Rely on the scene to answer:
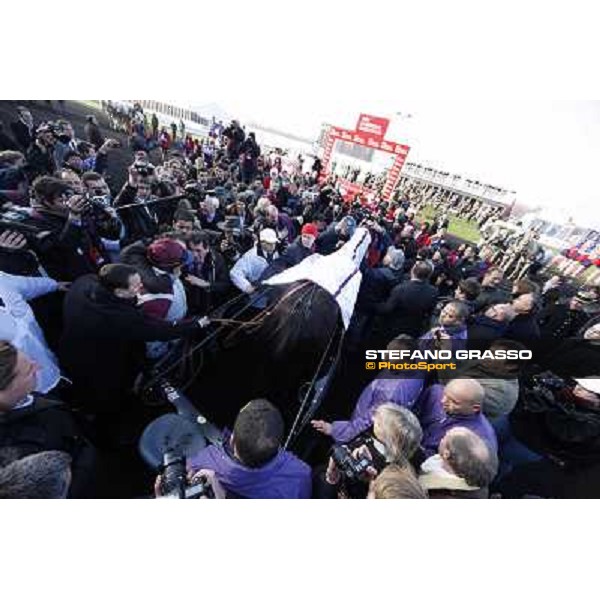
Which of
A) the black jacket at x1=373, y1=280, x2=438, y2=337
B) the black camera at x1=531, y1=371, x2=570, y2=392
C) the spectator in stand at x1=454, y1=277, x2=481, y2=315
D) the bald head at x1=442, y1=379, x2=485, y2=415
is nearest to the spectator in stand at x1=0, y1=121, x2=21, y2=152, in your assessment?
the black jacket at x1=373, y1=280, x2=438, y2=337

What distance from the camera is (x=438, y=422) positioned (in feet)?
7.26

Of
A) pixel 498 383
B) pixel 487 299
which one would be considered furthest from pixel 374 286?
pixel 498 383

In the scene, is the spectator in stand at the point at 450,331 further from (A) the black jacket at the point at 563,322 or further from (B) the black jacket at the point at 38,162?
(B) the black jacket at the point at 38,162

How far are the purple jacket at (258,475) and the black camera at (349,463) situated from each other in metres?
0.24

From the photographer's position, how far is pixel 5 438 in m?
1.41

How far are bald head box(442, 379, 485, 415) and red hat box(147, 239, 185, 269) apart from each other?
217 centimetres

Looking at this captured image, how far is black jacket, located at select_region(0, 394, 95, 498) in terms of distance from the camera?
143 centimetres

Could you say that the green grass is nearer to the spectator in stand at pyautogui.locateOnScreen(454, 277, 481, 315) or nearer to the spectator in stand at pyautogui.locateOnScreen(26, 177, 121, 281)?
the spectator in stand at pyautogui.locateOnScreen(454, 277, 481, 315)

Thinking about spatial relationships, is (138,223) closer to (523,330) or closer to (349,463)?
(349,463)

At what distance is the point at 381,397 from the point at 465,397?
0.52 metres

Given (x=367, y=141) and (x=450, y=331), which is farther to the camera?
(x=367, y=141)

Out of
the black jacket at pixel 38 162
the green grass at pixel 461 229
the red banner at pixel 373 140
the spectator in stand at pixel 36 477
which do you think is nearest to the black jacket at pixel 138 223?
the black jacket at pixel 38 162
